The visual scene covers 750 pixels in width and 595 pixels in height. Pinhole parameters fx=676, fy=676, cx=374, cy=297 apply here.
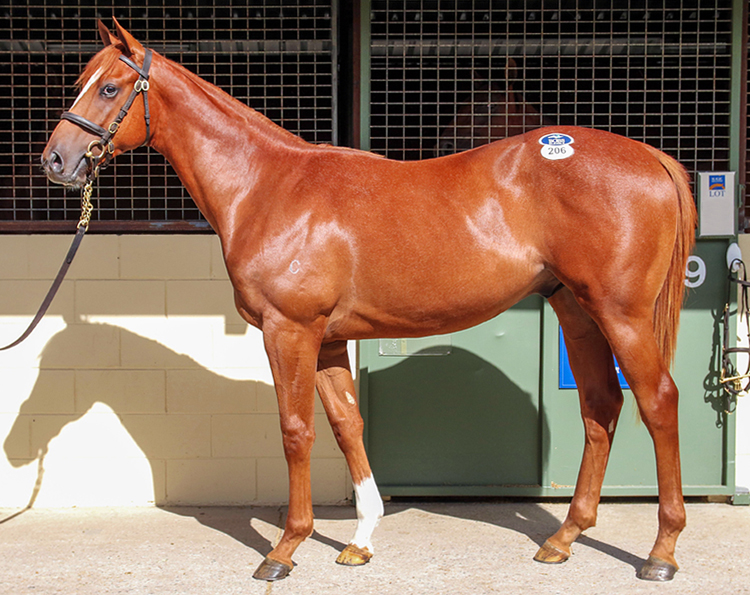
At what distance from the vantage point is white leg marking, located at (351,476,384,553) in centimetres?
299

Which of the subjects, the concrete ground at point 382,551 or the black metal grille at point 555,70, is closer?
the concrete ground at point 382,551

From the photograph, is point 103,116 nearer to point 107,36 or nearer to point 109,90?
point 109,90

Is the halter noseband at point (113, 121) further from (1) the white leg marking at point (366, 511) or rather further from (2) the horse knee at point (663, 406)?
(2) the horse knee at point (663, 406)

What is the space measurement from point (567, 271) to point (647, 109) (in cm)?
192

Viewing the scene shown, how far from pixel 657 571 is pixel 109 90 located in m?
2.94

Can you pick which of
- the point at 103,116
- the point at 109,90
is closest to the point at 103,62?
the point at 109,90

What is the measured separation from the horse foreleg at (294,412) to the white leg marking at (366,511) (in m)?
0.26

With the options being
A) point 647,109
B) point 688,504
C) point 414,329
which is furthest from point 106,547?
point 647,109

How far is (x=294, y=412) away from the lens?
9.07 ft

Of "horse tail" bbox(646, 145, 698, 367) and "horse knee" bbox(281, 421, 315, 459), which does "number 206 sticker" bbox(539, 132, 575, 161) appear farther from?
"horse knee" bbox(281, 421, 315, 459)

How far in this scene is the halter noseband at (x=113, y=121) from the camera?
2.68m

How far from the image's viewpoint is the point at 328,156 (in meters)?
2.96

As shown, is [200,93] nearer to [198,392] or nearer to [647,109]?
[198,392]

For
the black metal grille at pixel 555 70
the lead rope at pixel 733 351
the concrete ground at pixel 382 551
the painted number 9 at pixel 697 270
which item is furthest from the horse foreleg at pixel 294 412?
the lead rope at pixel 733 351
